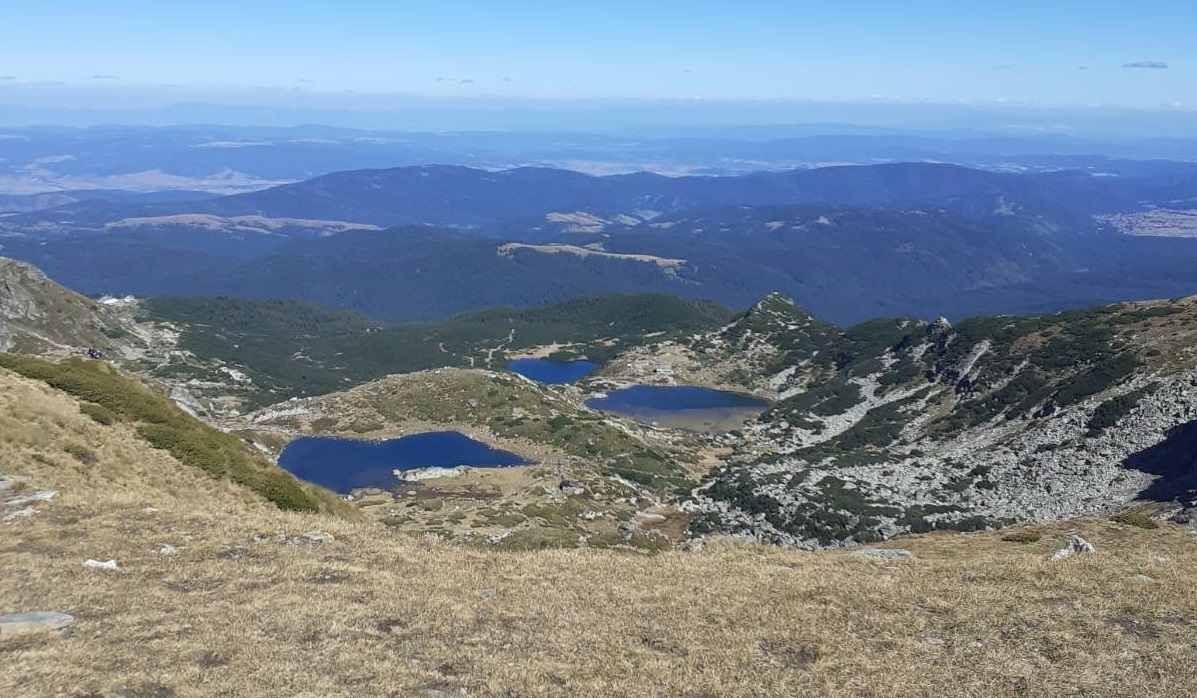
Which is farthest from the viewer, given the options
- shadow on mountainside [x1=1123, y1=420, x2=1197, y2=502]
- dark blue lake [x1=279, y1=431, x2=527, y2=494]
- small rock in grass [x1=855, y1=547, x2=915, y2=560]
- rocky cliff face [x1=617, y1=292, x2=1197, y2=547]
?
dark blue lake [x1=279, y1=431, x2=527, y2=494]

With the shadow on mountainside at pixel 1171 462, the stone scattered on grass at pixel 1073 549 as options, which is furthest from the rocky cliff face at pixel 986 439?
the stone scattered on grass at pixel 1073 549

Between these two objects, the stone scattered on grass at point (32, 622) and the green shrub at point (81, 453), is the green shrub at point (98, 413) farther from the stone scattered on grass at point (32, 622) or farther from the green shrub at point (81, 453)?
the stone scattered on grass at point (32, 622)

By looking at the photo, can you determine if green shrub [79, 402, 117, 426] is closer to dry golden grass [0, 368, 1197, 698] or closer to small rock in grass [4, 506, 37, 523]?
dry golden grass [0, 368, 1197, 698]

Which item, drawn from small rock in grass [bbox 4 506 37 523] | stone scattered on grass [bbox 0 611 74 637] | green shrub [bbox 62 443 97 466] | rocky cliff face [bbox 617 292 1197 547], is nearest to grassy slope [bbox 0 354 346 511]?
green shrub [bbox 62 443 97 466]

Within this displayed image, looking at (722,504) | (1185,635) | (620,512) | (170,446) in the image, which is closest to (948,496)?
(722,504)

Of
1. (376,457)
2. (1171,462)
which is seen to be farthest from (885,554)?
(376,457)

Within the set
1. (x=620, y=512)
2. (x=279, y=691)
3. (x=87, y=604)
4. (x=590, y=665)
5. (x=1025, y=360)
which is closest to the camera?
(x=279, y=691)

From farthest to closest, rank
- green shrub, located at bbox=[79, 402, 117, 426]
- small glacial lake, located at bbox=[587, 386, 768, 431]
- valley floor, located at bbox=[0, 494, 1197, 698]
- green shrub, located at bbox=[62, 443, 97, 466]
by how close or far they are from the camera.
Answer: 1. small glacial lake, located at bbox=[587, 386, 768, 431]
2. green shrub, located at bbox=[79, 402, 117, 426]
3. green shrub, located at bbox=[62, 443, 97, 466]
4. valley floor, located at bbox=[0, 494, 1197, 698]

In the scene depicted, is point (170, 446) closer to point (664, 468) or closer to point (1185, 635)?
point (1185, 635)
